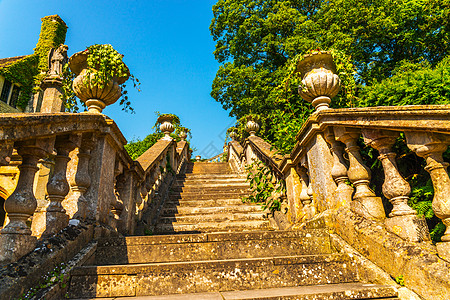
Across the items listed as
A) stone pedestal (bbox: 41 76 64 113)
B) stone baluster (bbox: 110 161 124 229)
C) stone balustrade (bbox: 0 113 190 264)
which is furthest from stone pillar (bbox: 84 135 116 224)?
stone pedestal (bbox: 41 76 64 113)

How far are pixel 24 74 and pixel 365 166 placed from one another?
2209cm

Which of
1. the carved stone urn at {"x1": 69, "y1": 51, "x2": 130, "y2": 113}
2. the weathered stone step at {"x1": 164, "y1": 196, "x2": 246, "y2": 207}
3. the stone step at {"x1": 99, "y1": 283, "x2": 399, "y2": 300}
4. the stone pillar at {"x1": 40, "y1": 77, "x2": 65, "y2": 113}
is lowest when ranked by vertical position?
the stone step at {"x1": 99, "y1": 283, "x2": 399, "y2": 300}

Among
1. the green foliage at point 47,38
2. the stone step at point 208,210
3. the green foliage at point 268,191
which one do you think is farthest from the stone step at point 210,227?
the green foliage at point 47,38

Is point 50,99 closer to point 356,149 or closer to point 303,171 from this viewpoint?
point 303,171

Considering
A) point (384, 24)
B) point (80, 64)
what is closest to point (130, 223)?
point (80, 64)

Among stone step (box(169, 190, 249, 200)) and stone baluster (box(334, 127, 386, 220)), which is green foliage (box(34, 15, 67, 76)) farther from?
stone baluster (box(334, 127, 386, 220))

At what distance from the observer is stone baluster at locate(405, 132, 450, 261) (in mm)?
1889

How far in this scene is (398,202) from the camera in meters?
2.29

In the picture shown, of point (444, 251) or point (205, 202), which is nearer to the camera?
point (444, 251)

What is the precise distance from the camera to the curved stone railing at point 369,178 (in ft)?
6.51

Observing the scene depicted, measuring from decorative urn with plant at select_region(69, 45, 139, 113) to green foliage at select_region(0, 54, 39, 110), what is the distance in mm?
18955

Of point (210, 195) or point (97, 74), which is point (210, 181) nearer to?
point (210, 195)

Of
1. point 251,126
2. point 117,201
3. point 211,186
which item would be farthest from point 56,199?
point 251,126

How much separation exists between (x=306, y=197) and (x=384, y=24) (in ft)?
44.3
